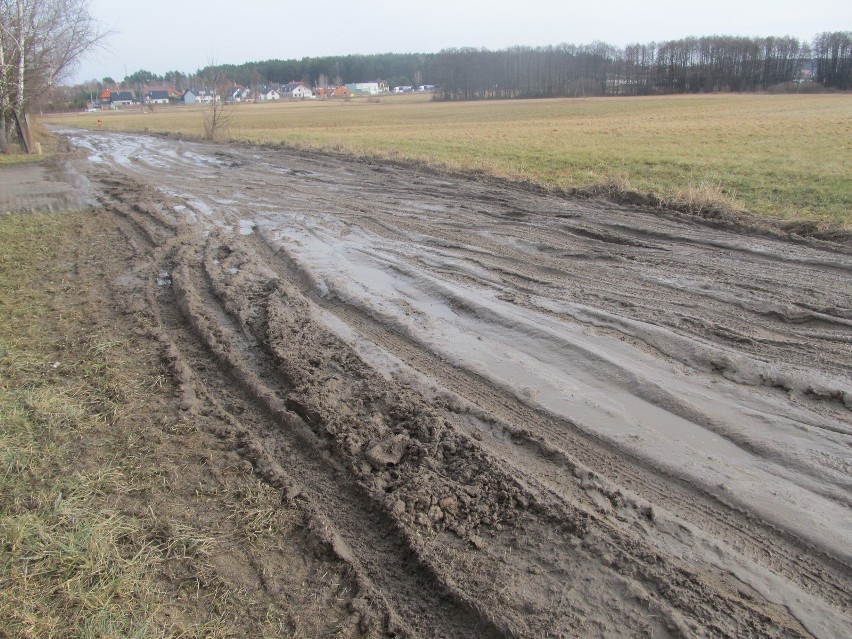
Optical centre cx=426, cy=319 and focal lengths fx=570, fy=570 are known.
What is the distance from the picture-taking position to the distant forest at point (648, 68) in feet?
297

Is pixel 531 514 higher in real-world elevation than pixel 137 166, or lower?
lower

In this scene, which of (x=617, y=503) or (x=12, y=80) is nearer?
(x=617, y=503)

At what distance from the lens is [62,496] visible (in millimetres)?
3471

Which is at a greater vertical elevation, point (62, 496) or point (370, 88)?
point (370, 88)

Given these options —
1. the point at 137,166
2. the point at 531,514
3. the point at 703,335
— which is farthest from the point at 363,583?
the point at 137,166

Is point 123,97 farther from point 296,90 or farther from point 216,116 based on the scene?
point 216,116

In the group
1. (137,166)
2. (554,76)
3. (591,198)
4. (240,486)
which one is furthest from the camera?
(554,76)

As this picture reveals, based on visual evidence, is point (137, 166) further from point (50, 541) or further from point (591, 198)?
point (50, 541)

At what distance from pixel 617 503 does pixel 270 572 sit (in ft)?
6.66

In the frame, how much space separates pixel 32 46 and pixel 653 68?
9401cm

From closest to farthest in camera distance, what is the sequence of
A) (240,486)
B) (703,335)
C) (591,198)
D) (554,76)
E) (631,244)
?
1. (240,486)
2. (703,335)
3. (631,244)
4. (591,198)
5. (554,76)

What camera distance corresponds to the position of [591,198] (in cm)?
1241

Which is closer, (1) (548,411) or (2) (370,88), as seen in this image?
(1) (548,411)

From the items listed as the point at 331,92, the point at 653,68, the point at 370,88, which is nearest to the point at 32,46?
the point at 653,68
